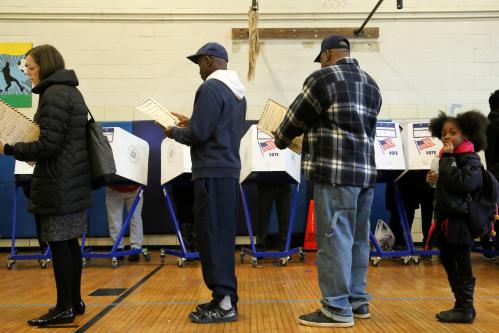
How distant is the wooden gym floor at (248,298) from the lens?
2172mm

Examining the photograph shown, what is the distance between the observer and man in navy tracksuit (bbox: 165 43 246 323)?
2.25 meters

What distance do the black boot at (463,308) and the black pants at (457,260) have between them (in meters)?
0.03

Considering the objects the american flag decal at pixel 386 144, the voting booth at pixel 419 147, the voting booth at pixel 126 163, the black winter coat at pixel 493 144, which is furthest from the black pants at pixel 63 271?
the black winter coat at pixel 493 144

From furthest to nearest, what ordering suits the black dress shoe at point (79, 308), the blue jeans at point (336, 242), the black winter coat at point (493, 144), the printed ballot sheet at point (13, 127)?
the black winter coat at point (493, 144), the black dress shoe at point (79, 308), the printed ballot sheet at point (13, 127), the blue jeans at point (336, 242)

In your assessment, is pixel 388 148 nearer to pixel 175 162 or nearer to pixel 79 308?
pixel 175 162

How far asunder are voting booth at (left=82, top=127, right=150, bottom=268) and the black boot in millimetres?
2859

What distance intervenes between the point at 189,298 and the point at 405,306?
117 centimetres

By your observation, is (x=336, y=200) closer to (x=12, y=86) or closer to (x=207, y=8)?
(x=207, y=8)

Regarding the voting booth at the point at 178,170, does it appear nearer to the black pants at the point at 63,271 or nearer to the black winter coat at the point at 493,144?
the black pants at the point at 63,271

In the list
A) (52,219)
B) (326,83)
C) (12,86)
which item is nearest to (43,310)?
(52,219)

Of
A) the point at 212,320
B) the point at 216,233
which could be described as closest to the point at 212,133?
the point at 216,233

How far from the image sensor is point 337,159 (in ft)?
6.93

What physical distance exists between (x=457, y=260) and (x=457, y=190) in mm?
319

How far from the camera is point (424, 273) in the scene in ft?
12.3
